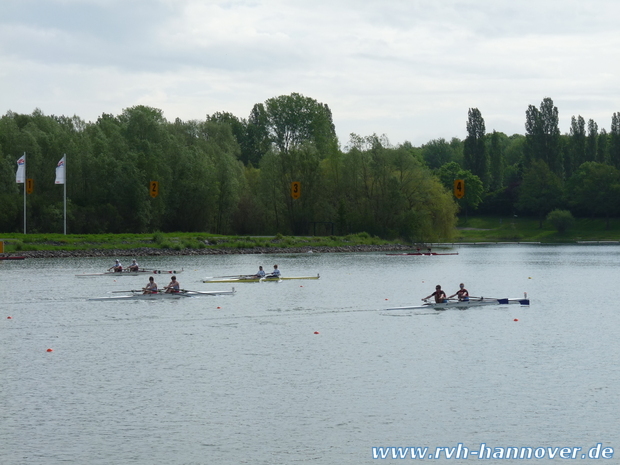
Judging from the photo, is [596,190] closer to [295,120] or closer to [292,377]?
[295,120]

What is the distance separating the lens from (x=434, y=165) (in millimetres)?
178875

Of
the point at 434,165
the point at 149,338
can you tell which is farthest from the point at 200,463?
the point at 434,165

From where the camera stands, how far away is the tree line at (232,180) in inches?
3639

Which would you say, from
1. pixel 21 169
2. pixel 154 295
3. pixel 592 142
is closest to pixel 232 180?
pixel 21 169

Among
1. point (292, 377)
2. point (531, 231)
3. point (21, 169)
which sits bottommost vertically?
point (292, 377)

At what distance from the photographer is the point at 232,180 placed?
104 meters

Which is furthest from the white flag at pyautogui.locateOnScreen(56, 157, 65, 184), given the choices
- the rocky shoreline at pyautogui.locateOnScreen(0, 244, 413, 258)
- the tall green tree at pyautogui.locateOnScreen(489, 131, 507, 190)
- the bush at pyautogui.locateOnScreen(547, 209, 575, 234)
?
the tall green tree at pyautogui.locateOnScreen(489, 131, 507, 190)

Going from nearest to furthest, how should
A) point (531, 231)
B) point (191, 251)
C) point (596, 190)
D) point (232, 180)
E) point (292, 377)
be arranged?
point (292, 377), point (191, 251), point (232, 180), point (596, 190), point (531, 231)

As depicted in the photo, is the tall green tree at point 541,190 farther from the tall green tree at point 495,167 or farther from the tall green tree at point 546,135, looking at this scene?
the tall green tree at point 495,167

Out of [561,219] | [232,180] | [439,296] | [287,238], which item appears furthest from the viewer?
[561,219]

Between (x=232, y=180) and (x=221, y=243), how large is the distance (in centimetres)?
1255

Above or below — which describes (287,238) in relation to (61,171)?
below

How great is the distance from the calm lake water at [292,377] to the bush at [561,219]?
8241cm

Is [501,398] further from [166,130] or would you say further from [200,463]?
[166,130]
